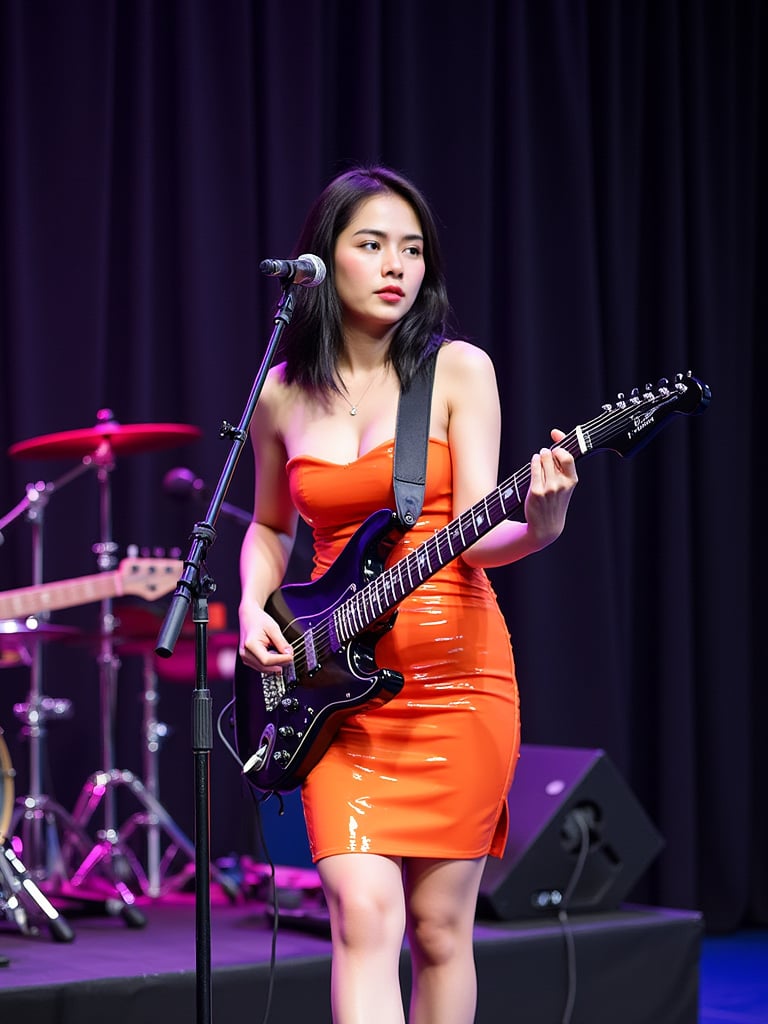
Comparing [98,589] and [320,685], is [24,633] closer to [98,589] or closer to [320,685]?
[98,589]

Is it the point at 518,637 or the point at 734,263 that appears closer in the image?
the point at 518,637

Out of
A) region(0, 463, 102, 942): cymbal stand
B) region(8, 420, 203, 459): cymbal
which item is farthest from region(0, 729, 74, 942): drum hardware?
region(8, 420, 203, 459): cymbal

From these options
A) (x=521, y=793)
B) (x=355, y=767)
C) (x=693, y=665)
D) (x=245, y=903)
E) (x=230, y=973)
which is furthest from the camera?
(x=693, y=665)

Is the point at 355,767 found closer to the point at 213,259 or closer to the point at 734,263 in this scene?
the point at 213,259

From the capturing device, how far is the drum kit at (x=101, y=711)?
4145 millimetres

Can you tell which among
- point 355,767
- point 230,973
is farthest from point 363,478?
point 230,973

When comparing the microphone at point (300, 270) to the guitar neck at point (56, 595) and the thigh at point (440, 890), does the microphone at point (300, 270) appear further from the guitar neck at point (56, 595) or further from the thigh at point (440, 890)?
the guitar neck at point (56, 595)

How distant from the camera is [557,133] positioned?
598cm

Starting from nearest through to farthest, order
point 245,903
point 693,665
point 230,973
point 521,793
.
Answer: point 230,973
point 521,793
point 245,903
point 693,665

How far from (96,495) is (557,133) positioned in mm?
2497

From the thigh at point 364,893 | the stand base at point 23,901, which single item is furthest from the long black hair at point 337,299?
the stand base at point 23,901

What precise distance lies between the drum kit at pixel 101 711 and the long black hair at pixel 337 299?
5.25ft

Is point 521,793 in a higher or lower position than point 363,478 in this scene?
lower

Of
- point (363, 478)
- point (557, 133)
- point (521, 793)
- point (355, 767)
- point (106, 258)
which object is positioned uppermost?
point (557, 133)
